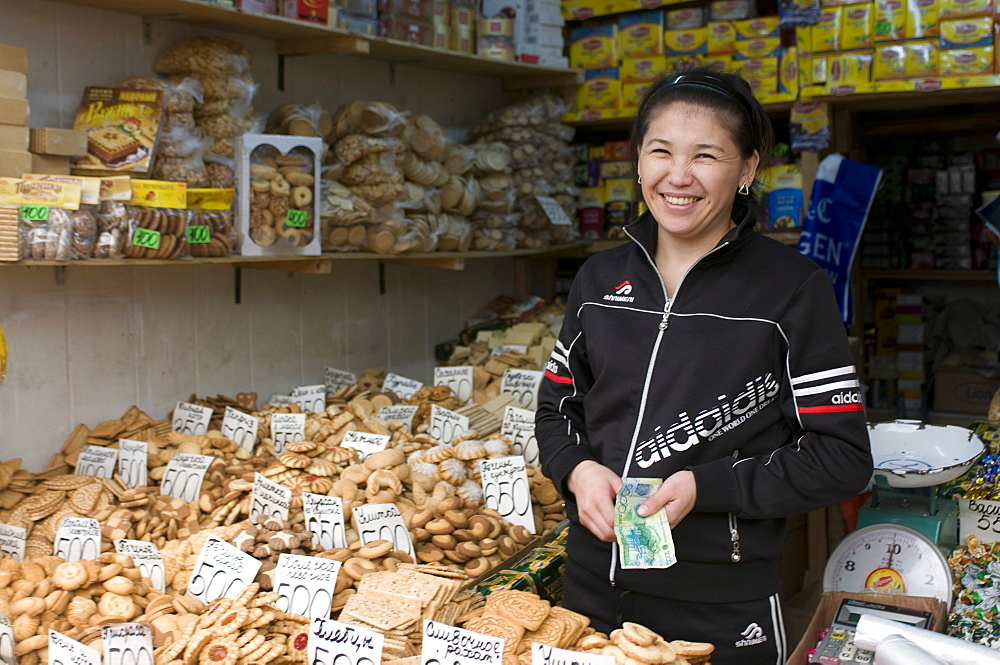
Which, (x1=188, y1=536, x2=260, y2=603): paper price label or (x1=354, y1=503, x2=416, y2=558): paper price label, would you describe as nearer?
(x1=188, y1=536, x2=260, y2=603): paper price label

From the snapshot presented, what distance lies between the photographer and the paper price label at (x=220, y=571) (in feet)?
6.98

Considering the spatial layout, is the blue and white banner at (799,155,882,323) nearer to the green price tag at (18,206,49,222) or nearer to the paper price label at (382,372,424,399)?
the paper price label at (382,372,424,399)

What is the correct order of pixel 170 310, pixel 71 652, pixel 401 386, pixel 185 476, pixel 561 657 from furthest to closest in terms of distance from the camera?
pixel 401 386 < pixel 170 310 < pixel 185 476 < pixel 71 652 < pixel 561 657

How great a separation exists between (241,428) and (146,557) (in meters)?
0.91

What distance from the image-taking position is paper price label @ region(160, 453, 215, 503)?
9.00ft

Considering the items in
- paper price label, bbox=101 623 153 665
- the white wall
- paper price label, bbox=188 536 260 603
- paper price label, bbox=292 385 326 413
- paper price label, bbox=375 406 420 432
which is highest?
the white wall

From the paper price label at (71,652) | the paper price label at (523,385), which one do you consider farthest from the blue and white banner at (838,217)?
the paper price label at (71,652)

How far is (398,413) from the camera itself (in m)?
3.37

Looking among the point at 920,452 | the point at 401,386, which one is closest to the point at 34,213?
the point at 401,386

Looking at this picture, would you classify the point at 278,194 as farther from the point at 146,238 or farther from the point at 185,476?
the point at 185,476

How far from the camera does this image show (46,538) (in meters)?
2.50

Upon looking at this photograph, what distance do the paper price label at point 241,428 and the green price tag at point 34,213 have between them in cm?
93

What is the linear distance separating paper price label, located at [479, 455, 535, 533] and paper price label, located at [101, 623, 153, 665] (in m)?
1.01

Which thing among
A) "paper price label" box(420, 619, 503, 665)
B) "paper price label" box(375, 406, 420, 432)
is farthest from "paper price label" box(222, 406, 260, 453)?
"paper price label" box(420, 619, 503, 665)
